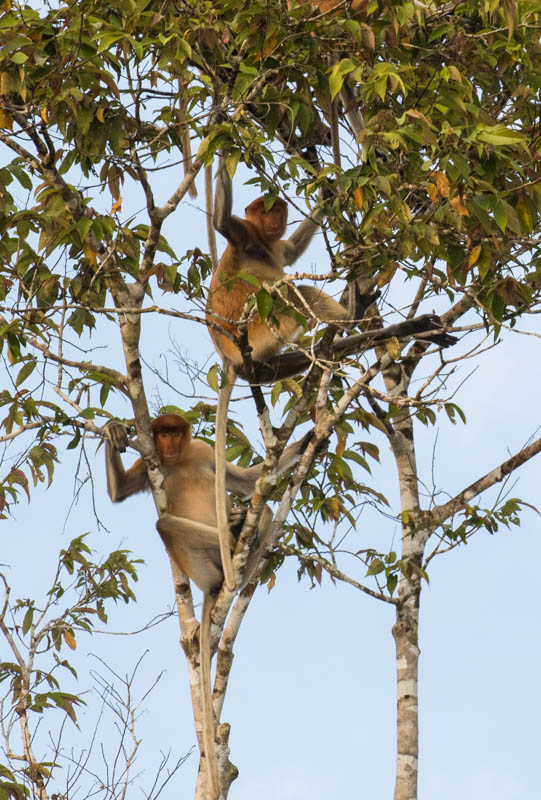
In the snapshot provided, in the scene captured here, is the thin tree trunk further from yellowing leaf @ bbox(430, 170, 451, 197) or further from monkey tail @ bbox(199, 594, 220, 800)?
yellowing leaf @ bbox(430, 170, 451, 197)

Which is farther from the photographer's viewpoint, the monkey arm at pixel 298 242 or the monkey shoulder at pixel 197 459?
the monkey arm at pixel 298 242

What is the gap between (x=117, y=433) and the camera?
13.0 feet

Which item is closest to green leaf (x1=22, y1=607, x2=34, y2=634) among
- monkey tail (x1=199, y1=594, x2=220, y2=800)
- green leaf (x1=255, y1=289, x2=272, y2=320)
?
monkey tail (x1=199, y1=594, x2=220, y2=800)

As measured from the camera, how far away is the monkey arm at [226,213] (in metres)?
4.21

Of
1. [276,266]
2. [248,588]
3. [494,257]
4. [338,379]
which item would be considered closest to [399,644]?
[248,588]

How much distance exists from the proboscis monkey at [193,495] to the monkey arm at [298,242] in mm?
1016

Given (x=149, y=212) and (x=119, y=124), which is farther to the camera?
(x=149, y=212)

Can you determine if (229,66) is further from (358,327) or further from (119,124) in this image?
(358,327)

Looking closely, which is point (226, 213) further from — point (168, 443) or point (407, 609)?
point (407, 609)

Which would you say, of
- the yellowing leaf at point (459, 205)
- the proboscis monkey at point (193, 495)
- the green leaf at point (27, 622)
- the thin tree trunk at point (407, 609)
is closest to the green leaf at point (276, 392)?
the proboscis monkey at point (193, 495)

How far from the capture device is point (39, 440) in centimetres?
423

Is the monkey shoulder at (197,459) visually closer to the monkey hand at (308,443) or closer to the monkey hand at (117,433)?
the monkey hand at (308,443)

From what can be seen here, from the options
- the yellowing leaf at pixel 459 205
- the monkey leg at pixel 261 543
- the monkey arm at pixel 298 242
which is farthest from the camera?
the monkey arm at pixel 298 242

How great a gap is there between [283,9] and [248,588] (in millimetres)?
2258
